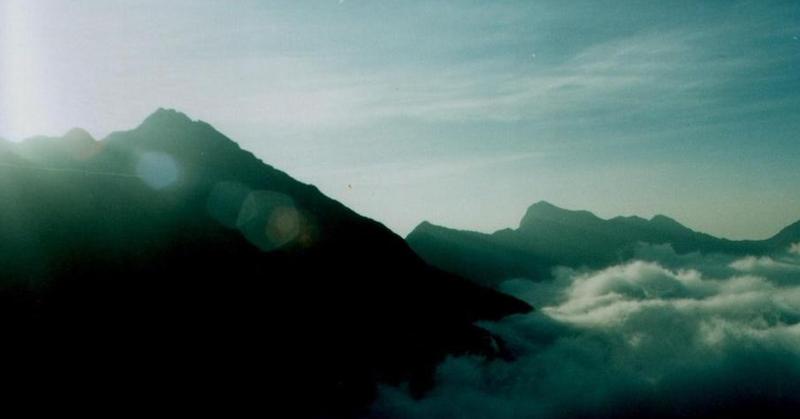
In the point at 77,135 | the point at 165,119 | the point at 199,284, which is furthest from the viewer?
the point at 165,119

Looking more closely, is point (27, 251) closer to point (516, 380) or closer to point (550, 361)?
point (516, 380)

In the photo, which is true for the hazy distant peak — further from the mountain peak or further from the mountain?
the mountain peak

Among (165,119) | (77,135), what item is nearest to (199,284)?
(77,135)

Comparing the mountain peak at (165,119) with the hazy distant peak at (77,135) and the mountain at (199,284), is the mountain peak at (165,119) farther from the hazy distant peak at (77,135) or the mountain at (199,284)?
the hazy distant peak at (77,135)

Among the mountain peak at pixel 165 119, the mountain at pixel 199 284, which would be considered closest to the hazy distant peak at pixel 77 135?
the mountain at pixel 199 284

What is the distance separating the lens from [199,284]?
68062 mm

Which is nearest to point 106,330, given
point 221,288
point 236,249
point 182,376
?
point 182,376

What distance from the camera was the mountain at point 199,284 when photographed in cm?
5238

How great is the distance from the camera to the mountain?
52375 mm

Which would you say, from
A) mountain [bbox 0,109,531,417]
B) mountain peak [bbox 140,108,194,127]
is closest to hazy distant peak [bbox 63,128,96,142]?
mountain [bbox 0,109,531,417]

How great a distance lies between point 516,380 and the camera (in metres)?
122

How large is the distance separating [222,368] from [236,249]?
23.9m

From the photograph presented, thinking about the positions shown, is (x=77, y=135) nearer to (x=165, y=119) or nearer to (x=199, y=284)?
(x=165, y=119)

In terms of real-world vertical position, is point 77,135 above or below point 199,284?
above
